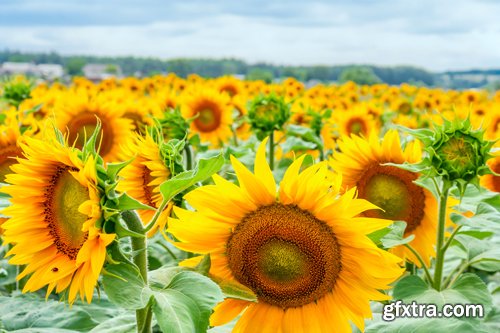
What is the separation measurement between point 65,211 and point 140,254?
0.74 ft

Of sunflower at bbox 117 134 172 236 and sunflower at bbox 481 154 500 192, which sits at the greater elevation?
sunflower at bbox 117 134 172 236

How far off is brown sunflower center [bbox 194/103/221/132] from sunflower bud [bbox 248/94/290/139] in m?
1.43

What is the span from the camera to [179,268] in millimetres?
1745

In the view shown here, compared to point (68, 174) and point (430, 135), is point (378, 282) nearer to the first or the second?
point (430, 135)

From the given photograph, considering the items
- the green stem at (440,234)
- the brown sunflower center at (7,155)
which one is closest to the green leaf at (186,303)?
the green stem at (440,234)

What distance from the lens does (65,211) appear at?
1710mm

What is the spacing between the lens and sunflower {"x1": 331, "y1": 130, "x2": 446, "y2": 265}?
9.00ft

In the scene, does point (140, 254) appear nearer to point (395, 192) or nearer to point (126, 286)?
point (126, 286)

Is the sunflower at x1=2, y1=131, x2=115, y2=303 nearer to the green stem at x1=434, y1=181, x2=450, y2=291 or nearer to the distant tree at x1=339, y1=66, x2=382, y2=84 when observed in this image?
the green stem at x1=434, y1=181, x2=450, y2=291

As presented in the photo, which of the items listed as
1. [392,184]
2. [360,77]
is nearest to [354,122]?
[392,184]

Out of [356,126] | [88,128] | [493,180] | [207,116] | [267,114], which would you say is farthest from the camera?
[356,126]

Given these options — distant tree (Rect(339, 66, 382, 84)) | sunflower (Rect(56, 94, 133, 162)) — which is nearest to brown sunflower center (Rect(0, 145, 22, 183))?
sunflower (Rect(56, 94, 133, 162))

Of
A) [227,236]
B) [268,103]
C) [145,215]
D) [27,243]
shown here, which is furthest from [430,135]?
[268,103]

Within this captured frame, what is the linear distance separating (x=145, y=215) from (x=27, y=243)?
0.61 metres
